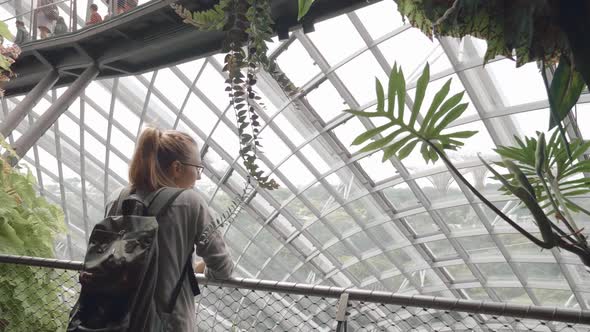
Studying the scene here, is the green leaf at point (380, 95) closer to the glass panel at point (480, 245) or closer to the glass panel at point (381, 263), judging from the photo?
the glass panel at point (480, 245)

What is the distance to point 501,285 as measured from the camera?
59.7 ft

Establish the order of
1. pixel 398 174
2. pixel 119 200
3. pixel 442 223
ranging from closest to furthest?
pixel 119 200 < pixel 398 174 < pixel 442 223

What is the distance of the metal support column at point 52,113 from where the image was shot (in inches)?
344

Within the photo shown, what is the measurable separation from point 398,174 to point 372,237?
10.9 feet

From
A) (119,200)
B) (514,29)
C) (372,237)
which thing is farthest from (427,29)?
(372,237)

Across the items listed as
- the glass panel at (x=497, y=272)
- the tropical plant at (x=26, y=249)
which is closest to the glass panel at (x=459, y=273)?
the glass panel at (x=497, y=272)

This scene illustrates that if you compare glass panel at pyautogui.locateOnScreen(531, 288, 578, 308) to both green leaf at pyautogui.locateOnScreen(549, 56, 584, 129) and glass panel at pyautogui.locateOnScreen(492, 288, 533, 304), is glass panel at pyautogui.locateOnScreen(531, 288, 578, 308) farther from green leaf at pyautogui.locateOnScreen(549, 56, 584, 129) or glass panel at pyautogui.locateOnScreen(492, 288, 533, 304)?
green leaf at pyautogui.locateOnScreen(549, 56, 584, 129)

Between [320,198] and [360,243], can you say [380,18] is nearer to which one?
[320,198]

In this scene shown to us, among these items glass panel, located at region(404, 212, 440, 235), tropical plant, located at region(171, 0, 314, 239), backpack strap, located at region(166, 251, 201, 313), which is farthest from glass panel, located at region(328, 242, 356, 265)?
tropical plant, located at region(171, 0, 314, 239)

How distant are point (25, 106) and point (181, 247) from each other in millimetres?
7845

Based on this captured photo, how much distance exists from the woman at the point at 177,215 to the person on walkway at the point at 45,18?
8841 millimetres

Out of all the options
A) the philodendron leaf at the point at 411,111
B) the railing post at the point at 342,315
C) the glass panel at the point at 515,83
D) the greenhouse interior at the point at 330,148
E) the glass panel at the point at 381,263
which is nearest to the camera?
the greenhouse interior at the point at 330,148

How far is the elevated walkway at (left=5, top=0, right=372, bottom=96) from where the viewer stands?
8008 mm

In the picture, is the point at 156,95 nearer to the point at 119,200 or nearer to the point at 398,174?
the point at 398,174
